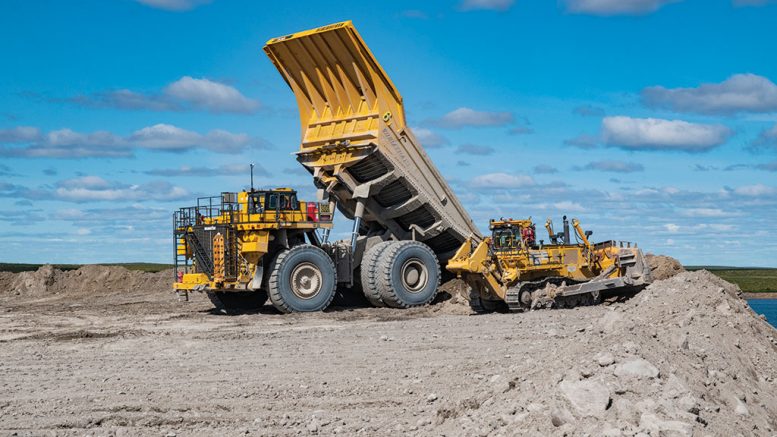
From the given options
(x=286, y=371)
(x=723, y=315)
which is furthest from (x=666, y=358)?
(x=286, y=371)

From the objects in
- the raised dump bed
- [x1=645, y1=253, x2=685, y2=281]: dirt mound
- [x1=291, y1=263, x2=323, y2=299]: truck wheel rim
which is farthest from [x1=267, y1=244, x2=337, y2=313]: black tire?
[x1=645, y1=253, x2=685, y2=281]: dirt mound

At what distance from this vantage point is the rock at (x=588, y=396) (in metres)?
8.16

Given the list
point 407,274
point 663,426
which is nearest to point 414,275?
point 407,274

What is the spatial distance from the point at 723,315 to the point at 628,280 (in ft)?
28.7

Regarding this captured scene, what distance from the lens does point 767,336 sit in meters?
13.9

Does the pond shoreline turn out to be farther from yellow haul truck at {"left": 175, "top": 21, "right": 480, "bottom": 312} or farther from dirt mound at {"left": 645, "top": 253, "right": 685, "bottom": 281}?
yellow haul truck at {"left": 175, "top": 21, "right": 480, "bottom": 312}

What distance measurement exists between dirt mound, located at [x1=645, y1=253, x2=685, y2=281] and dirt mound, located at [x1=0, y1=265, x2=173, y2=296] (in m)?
15.1

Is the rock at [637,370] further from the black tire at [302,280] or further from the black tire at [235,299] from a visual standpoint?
the black tire at [235,299]

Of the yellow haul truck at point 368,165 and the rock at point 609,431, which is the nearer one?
the rock at point 609,431

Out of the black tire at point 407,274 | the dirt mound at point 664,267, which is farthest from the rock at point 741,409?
the dirt mound at point 664,267

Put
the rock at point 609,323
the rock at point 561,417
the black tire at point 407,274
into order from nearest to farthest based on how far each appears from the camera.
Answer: the rock at point 561,417, the rock at point 609,323, the black tire at point 407,274

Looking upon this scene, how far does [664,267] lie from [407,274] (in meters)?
8.37

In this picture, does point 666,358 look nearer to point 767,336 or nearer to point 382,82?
point 767,336

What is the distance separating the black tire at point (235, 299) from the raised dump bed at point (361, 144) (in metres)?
2.60
